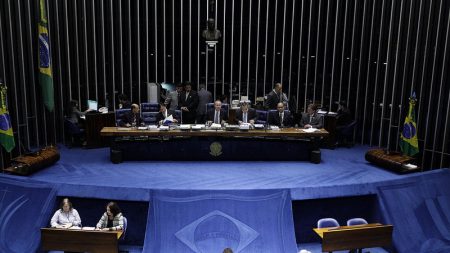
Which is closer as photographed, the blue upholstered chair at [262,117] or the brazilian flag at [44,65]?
the brazilian flag at [44,65]

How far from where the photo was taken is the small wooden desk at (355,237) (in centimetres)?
571

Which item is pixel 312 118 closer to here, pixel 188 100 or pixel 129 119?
pixel 188 100

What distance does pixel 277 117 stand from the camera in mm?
8992

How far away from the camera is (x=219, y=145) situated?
845cm

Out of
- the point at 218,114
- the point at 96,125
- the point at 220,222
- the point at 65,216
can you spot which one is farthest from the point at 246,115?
the point at 65,216

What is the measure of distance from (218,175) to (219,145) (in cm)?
102

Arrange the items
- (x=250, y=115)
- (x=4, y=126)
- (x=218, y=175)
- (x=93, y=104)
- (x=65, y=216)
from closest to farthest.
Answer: (x=65, y=216)
(x=4, y=126)
(x=218, y=175)
(x=250, y=115)
(x=93, y=104)

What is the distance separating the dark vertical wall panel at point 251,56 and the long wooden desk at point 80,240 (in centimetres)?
362

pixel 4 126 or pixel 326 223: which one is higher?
pixel 4 126

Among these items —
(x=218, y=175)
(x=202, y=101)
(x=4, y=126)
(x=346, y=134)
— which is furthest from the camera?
(x=202, y=101)

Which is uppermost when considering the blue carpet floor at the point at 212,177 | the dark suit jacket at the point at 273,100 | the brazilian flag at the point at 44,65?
the brazilian flag at the point at 44,65

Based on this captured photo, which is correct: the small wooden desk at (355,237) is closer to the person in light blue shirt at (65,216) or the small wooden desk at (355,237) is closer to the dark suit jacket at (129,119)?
the person in light blue shirt at (65,216)

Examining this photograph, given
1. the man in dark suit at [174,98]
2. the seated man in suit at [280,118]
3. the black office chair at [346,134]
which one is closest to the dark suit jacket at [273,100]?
the seated man in suit at [280,118]

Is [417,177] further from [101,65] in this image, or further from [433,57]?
[101,65]
